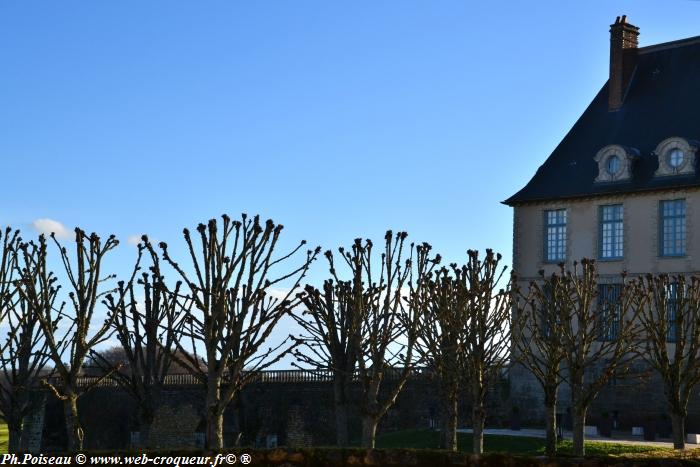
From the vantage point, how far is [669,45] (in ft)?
142

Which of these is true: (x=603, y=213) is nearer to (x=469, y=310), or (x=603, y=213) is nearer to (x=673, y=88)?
(x=673, y=88)

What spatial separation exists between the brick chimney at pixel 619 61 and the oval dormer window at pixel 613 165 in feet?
9.32

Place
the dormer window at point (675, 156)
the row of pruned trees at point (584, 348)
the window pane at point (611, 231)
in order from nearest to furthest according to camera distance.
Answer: the row of pruned trees at point (584, 348) < the dormer window at point (675, 156) < the window pane at point (611, 231)

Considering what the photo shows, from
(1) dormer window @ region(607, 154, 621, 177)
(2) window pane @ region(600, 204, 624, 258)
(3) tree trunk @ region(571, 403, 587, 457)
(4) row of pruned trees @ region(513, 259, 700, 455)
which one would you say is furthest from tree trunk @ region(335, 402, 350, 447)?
(1) dormer window @ region(607, 154, 621, 177)

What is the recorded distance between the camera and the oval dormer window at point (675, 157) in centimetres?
3931

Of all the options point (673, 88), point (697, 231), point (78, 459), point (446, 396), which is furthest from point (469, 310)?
point (673, 88)

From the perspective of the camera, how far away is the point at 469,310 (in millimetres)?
27188

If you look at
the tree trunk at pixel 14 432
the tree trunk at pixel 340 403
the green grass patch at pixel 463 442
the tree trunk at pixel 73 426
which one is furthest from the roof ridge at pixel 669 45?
the tree trunk at pixel 73 426

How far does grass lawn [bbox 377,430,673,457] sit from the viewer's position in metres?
29.5

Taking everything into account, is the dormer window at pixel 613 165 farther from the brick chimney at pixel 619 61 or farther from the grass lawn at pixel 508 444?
the grass lawn at pixel 508 444

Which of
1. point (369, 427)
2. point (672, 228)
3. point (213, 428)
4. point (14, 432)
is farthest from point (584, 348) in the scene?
point (14, 432)

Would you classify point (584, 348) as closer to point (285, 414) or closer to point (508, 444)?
point (508, 444)

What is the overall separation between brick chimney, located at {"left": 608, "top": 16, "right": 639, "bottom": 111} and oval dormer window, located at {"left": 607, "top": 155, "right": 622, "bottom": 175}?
9.32 feet

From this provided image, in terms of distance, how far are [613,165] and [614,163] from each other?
0.26 ft
